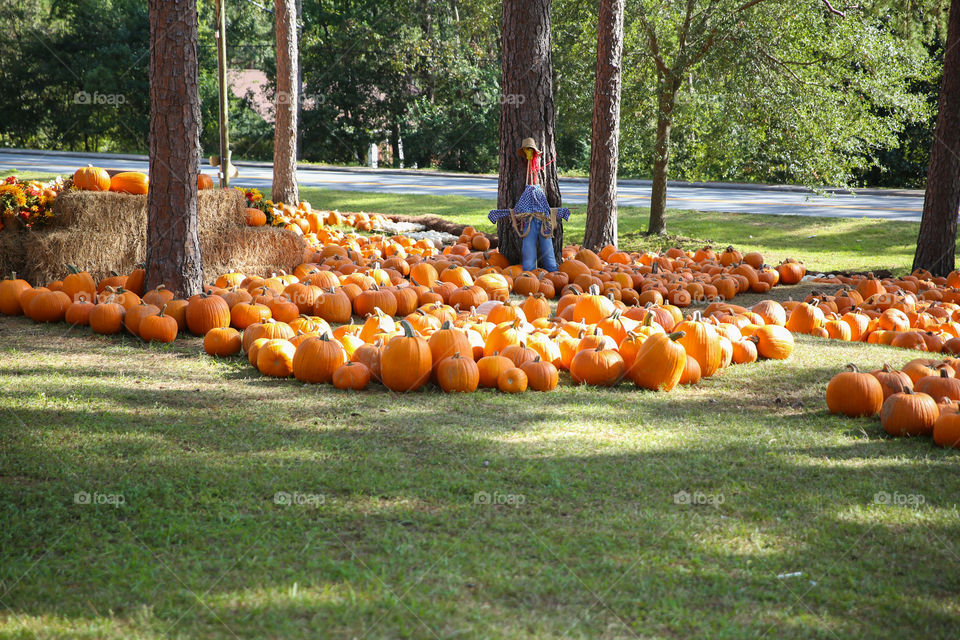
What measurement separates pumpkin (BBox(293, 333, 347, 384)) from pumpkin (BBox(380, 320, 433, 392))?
338 mm

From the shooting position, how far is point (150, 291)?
6.88 m

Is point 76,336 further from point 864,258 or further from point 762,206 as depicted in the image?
point 762,206

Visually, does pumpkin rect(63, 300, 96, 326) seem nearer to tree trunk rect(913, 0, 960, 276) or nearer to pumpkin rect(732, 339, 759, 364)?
pumpkin rect(732, 339, 759, 364)

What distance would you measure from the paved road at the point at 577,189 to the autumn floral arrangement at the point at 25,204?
12.6 metres

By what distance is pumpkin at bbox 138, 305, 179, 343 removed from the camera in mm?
6227

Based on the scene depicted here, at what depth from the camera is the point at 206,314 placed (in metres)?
6.45

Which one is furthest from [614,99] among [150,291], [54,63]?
[54,63]

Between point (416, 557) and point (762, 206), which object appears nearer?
point (416, 557)

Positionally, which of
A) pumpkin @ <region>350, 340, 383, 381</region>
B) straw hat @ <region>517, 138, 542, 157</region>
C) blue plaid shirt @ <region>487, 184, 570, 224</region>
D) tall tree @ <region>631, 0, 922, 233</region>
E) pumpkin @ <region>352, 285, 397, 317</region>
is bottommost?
pumpkin @ <region>350, 340, 383, 381</region>

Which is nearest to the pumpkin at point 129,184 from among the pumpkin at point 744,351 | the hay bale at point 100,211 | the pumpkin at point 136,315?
the hay bale at point 100,211

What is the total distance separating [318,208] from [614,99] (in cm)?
837

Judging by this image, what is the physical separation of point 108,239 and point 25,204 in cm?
94

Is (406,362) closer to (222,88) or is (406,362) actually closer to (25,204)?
(25,204)

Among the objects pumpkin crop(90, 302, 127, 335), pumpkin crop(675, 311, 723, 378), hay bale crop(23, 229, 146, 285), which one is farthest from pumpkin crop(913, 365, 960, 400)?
hay bale crop(23, 229, 146, 285)
